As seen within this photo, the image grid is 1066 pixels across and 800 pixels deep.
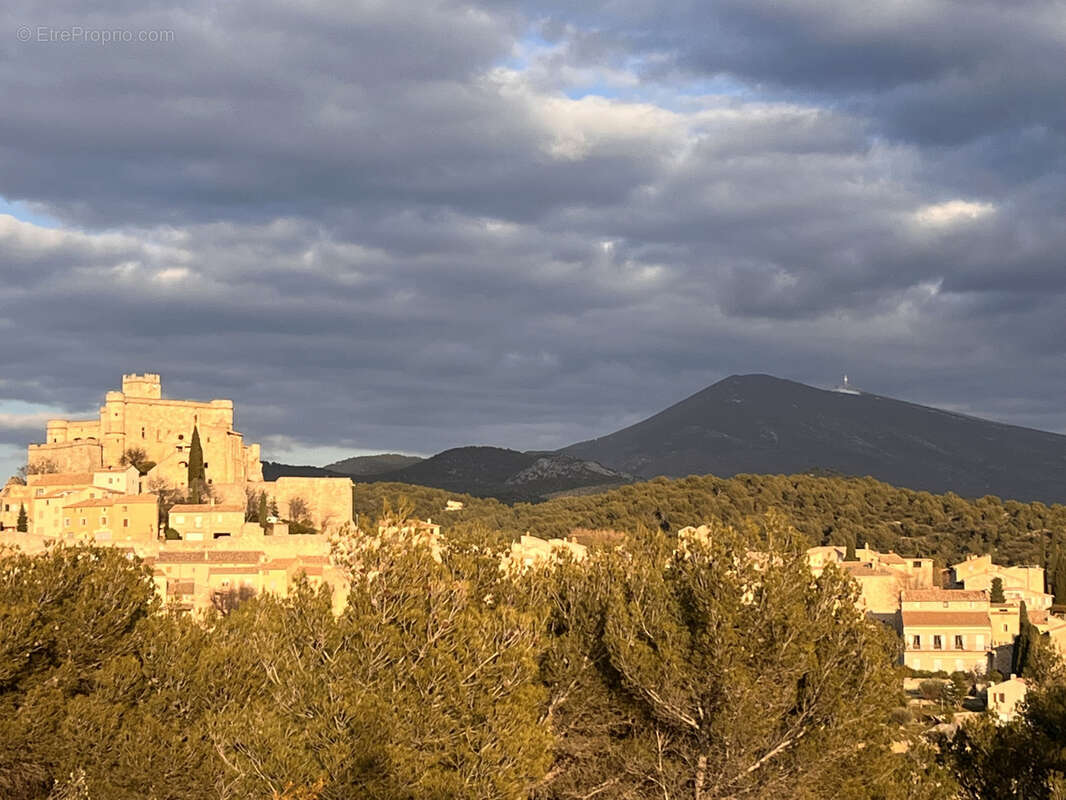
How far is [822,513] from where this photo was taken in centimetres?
8575

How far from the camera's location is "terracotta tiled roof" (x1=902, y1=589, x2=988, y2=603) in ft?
173

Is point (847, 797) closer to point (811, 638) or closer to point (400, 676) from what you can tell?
point (811, 638)

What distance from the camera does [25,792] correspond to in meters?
16.2

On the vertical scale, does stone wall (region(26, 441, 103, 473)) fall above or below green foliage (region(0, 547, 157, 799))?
above

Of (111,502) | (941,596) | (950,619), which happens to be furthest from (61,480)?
(950,619)

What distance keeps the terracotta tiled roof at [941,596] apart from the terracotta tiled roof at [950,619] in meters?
1.35

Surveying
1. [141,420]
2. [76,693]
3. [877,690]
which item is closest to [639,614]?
[877,690]

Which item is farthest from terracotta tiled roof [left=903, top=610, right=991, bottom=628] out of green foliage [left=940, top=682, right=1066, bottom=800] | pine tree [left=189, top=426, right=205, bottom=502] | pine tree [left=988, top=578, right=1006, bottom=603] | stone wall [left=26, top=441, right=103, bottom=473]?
stone wall [left=26, top=441, right=103, bottom=473]

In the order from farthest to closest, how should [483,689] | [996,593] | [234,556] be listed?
[996,593]
[234,556]
[483,689]

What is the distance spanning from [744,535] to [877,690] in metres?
2.84

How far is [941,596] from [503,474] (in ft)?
386

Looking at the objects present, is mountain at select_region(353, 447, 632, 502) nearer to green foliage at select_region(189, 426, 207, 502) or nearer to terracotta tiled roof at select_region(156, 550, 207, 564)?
green foliage at select_region(189, 426, 207, 502)

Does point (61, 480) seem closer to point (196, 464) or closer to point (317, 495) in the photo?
point (196, 464)

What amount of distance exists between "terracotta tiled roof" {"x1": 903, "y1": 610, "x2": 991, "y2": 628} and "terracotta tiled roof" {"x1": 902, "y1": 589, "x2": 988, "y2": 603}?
4.42 ft
